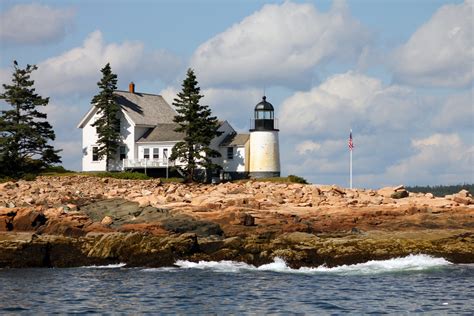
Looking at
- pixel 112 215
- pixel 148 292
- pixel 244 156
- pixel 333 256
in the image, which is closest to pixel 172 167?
pixel 244 156

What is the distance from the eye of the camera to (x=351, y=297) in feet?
74.4

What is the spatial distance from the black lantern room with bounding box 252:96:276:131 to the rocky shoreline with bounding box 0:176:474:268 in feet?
61.4

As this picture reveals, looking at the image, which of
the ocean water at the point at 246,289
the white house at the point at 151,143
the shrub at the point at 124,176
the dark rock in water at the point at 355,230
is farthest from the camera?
the white house at the point at 151,143

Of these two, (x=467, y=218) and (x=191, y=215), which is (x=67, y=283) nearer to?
(x=191, y=215)

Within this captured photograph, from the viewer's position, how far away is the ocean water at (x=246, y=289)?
69.3ft

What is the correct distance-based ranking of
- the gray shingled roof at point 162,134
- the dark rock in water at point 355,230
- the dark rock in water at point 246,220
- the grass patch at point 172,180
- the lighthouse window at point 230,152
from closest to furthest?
the dark rock in water at point 355,230
the dark rock in water at point 246,220
the grass patch at point 172,180
the gray shingled roof at point 162,134
the lighthouse window at point 230,152

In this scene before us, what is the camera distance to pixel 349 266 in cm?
2845

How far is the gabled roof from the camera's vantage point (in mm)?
64812

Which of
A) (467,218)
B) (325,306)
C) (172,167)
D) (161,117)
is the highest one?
(161,117)

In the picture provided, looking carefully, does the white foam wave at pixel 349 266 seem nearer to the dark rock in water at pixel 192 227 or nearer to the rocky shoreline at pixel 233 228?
the rocky shoreline at pixel 233 228

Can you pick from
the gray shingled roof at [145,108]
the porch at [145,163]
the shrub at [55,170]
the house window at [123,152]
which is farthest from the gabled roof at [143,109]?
the shrub at [55,170]

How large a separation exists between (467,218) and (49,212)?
696 inches

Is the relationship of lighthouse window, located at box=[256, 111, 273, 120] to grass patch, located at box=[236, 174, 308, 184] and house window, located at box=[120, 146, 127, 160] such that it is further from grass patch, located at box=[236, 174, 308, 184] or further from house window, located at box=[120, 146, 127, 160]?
house window, located at box=[120, 146, 127, 160]

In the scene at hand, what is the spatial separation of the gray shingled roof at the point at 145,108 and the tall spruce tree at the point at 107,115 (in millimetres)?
1583
